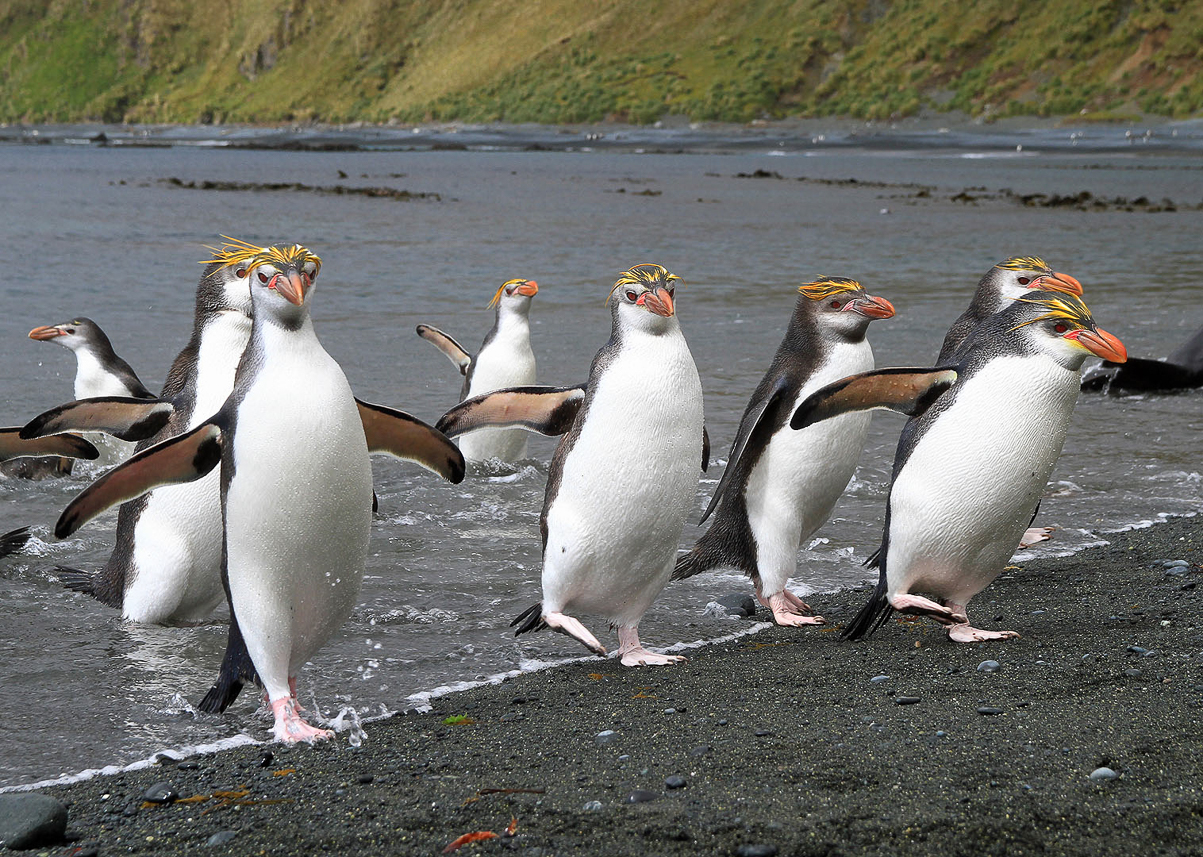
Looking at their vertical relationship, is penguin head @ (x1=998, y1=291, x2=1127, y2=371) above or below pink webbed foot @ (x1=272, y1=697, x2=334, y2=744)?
above

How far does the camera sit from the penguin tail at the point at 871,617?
398 centimetres

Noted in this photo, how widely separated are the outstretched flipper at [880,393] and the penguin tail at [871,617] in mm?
540

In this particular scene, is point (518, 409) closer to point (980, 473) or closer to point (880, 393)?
point (880, 393)

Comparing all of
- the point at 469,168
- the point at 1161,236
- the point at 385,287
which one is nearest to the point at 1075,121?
the point at 469,168

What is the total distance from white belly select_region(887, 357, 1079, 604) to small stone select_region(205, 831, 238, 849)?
2221mm

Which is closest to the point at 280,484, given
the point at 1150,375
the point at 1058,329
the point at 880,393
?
the point at 880,393

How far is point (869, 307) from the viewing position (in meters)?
4.37

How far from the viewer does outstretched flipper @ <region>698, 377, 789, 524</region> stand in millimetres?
4449

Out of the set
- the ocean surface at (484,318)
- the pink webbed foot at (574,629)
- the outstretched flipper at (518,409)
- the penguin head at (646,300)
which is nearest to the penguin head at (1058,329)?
the ocean surface at (484,318)

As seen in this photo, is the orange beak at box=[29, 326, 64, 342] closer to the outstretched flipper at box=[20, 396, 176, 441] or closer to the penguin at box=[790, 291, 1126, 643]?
the outstretched flipper at box=[20, 396, 176, 441]

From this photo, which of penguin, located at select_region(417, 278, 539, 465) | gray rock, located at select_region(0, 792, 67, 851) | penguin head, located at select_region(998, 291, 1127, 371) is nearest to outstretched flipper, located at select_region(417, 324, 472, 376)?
penguin, located at select_region(417, 278, 539, 465)

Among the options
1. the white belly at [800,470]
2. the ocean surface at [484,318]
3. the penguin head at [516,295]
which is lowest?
the ocean surface at [484,318]

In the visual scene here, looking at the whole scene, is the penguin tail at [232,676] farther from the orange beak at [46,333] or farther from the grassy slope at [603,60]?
the grassy slope at [603,60]

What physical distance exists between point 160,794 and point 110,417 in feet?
5.25
